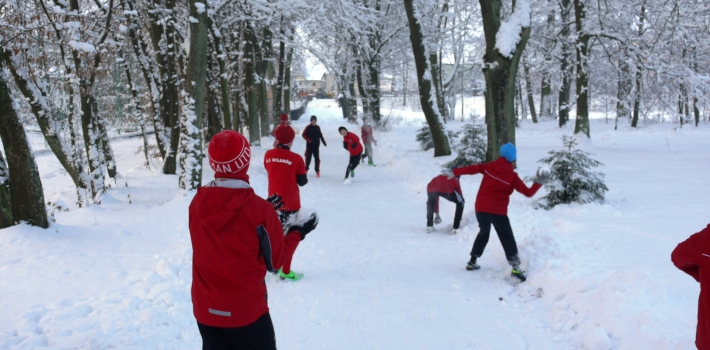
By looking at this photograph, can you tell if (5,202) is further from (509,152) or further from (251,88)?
(251,88)

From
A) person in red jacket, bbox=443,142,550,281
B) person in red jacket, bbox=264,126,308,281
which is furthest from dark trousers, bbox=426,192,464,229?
person in red jacket, bbox=264,126,308,281

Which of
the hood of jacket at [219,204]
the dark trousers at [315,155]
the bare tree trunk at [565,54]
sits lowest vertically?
the dark trousers at [315,155]

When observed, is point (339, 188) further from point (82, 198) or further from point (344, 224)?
point (82, 198)

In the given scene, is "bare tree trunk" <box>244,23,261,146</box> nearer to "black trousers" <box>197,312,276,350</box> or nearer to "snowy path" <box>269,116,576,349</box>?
"snowy path" <box>269,116,576,349</box>

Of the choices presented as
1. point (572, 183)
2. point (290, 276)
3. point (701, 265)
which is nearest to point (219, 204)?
Answer: point (701, 265)

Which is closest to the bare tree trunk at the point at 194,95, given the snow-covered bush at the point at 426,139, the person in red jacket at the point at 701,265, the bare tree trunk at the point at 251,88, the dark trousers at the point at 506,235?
the dark trousers at the point at 506,235

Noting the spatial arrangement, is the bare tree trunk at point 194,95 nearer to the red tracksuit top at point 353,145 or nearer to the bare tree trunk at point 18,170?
the bare tree trunk at point 18,170

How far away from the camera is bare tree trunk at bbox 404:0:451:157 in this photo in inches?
611

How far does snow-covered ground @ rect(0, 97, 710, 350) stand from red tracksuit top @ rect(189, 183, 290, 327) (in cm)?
173

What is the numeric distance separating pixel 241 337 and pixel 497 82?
9455 mm

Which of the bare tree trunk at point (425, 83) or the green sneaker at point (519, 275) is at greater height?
the bare tree trunk at point (425, 83)

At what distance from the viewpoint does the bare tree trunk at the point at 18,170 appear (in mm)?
6379

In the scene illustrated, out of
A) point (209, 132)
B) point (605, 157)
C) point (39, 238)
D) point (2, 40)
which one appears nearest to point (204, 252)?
point (39, 238)

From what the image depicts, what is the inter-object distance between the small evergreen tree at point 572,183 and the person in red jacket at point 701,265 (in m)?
6.07
